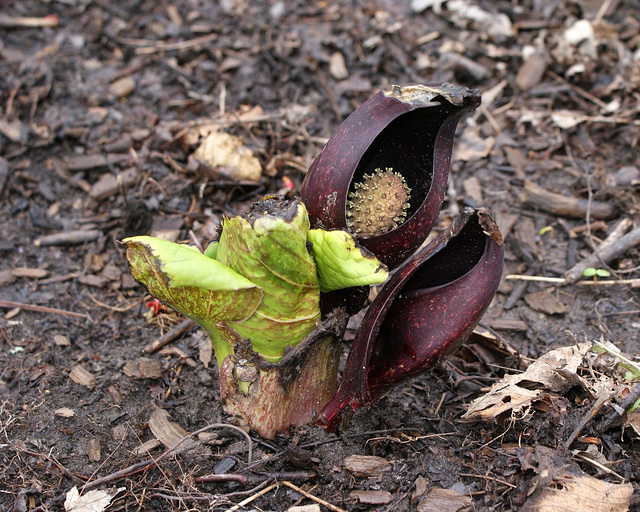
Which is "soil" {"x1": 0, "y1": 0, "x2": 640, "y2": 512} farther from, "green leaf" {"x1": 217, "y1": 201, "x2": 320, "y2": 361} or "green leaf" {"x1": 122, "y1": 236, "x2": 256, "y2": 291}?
"green leaf" {"x1": 122, "y1": 236, "x2": 256, "y2": 291}

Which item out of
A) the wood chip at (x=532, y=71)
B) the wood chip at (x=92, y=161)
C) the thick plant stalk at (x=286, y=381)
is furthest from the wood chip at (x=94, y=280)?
the wood chip at (x=532, y=71)

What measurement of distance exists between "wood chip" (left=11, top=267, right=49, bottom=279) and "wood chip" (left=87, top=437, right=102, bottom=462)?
113 centimetres

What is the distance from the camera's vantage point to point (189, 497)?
6.23 feet

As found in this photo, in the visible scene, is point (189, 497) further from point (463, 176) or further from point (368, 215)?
point (463, 176)

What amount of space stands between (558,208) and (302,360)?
76.7 inches

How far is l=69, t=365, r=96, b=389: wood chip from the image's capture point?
239 centimetres

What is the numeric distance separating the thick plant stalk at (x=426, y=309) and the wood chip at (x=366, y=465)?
159mm

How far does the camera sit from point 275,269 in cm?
175

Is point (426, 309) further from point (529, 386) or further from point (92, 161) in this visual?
point (92, 161)

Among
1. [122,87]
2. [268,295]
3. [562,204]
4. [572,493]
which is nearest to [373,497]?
[572,493]

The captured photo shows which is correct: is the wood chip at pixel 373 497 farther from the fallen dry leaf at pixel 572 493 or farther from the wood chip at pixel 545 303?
the wood chip at pixel 545 303

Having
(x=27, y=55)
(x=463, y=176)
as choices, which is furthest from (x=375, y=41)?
(x=27, y=55)

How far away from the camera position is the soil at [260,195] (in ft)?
6.45

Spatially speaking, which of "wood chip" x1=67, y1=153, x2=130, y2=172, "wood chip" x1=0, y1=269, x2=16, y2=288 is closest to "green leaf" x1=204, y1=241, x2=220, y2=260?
"wood chip" x1=0, y1=269, x2=16, y2=288
